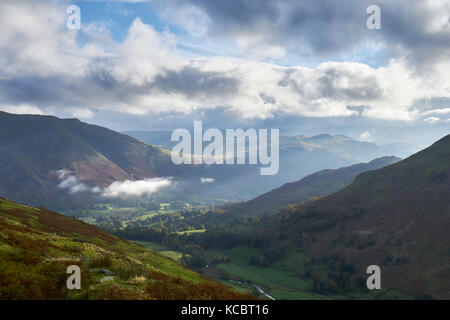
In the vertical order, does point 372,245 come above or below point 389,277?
above

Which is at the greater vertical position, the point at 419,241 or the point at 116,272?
the point at 116,272

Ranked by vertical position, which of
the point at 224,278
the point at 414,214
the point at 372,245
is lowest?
the point at 224,278

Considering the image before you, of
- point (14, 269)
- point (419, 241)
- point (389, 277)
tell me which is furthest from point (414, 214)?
point (14, 269)

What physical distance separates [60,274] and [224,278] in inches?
6700

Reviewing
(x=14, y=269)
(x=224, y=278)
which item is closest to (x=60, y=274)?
→ (x=14, y=269)

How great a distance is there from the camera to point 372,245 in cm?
18600

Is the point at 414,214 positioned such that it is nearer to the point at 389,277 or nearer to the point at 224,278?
the point at 389,277

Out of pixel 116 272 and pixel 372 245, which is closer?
pixel 116 272
